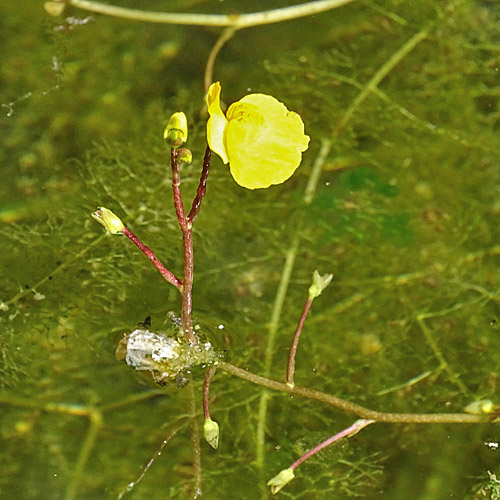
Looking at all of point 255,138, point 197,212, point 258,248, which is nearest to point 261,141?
point 255,138

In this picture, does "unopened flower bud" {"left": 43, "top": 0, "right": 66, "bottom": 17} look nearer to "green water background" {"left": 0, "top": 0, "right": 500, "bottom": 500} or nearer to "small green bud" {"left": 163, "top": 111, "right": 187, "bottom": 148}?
"green water background" {"left": 0, "top": 0, "right": 500, "bottom": 500}

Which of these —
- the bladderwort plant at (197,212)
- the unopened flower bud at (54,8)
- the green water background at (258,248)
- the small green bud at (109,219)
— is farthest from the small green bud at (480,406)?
the unopened flower bud at (54,8)

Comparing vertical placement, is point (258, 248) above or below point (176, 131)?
below

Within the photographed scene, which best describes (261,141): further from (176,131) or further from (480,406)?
(480,406)

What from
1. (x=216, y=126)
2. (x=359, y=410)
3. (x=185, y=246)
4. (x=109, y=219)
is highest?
(x=216, y=126)

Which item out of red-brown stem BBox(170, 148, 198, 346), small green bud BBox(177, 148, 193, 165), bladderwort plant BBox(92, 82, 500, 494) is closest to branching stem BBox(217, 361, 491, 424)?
bladderwort plant BBox(92, 82, 500, 494)

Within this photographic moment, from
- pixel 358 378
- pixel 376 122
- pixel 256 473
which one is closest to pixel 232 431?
pixel 256 473

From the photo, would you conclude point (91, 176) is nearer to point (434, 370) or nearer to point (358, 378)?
point (358, 378)
